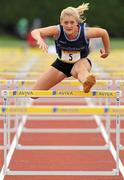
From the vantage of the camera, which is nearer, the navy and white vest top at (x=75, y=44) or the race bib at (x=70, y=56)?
the navy and white vest top at (x=75, y=44)

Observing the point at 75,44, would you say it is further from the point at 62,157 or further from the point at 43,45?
the point at 62,157

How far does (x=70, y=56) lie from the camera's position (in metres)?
9.11

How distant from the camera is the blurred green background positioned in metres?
64.6

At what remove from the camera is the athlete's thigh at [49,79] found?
910cm

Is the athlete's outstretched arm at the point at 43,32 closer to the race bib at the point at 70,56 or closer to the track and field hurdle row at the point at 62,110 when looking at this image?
the race bib at the point at 70,56

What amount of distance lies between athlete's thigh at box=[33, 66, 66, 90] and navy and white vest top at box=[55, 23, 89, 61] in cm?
30

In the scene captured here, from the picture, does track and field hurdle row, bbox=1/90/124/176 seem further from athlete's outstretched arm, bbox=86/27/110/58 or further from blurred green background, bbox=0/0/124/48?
blurred green background, bbox=0/0/124/48

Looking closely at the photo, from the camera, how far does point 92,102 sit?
1614cm

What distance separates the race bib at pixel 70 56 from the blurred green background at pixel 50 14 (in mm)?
54613

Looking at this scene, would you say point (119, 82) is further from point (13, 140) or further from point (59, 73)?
point (13, 140)

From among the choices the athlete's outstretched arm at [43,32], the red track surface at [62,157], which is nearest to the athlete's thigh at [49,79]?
the athlete's outstretched arm at [43,32]

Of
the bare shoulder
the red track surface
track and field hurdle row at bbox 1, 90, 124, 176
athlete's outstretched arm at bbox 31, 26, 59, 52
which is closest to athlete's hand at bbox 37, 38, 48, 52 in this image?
athlete's outstretched arm at bbox 31, 26, 59, 52

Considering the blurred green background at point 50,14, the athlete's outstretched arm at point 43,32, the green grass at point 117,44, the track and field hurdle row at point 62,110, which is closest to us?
the track and field hurdle row at point 62,110

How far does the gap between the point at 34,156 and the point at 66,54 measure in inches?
59.2
